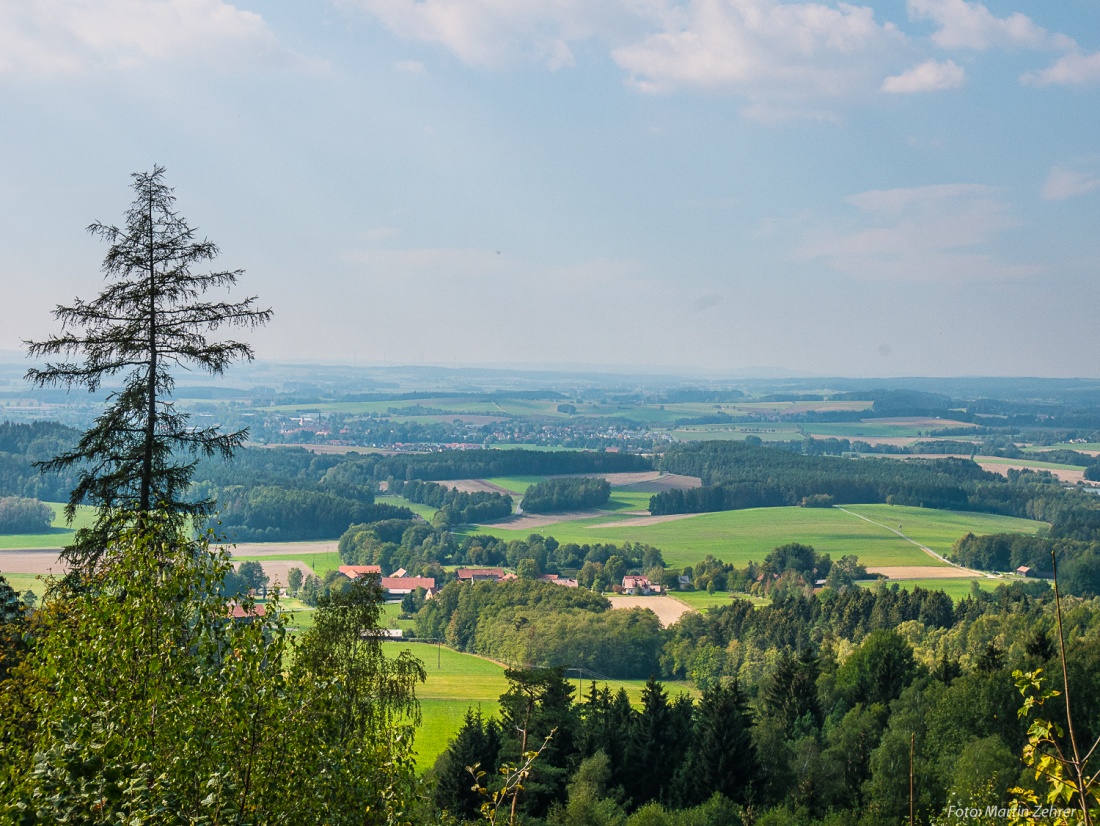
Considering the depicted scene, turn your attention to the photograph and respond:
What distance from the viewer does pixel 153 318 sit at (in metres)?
18.8

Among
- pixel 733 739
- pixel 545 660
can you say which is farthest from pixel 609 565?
pixel 733 739

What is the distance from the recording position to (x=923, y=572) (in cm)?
9788

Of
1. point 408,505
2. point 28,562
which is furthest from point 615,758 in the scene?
point 408,505

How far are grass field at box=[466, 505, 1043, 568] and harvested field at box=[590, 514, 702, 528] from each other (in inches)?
40.7

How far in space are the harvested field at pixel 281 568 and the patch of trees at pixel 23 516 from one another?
82.8 ft

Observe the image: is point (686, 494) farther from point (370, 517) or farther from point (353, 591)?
point (353, 591)

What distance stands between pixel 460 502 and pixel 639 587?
4948cm

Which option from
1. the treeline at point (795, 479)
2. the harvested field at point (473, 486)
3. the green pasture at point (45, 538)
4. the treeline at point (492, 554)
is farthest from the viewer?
the harvested field at point (473, 486)

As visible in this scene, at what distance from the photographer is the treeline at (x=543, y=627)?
2785 inches

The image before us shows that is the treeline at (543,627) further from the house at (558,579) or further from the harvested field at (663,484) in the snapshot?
the harvested field at (663,484)

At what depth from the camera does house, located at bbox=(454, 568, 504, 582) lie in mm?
98844

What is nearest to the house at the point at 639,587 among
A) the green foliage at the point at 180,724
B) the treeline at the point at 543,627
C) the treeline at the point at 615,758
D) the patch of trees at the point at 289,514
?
the treeline at the point at 543,627

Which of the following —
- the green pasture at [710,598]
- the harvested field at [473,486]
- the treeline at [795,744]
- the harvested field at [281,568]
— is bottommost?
the green pasture at [710,598]

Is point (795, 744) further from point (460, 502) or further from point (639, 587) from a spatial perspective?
point (460, 502)
